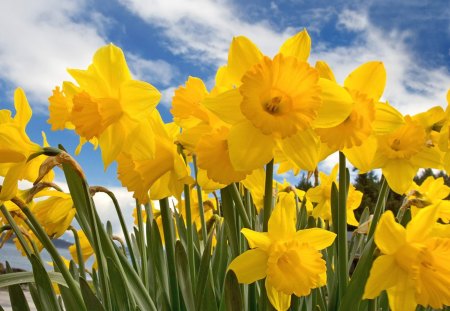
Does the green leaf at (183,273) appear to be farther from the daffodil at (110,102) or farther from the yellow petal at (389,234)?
the yellow petal at (389,234)

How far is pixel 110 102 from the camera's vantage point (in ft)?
4.38

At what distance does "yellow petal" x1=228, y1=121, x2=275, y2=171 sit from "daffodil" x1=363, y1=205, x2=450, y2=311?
354 millimetres

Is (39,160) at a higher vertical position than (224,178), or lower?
higher

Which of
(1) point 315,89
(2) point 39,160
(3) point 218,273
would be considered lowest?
(3) point 218,273

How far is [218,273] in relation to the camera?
76.5 inches

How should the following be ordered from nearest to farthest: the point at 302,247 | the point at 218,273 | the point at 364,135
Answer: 1. the point at 364,135
2. the point at 302,247
3. the point at 218,273

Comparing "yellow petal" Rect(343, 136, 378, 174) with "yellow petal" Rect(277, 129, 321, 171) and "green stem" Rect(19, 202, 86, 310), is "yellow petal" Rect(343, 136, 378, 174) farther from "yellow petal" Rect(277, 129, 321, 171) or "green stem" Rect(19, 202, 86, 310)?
"green stem" Rect(19, 202, 86, 310)

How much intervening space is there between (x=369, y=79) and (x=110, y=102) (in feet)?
2.27

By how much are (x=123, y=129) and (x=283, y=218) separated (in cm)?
49

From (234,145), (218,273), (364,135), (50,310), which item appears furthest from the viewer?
(218,273)

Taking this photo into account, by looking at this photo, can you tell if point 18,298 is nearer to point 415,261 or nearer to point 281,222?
point 281,222

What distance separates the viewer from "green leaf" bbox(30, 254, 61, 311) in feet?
4.91

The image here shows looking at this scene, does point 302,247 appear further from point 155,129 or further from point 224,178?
point 155,129

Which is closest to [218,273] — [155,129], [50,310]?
[50,310]
